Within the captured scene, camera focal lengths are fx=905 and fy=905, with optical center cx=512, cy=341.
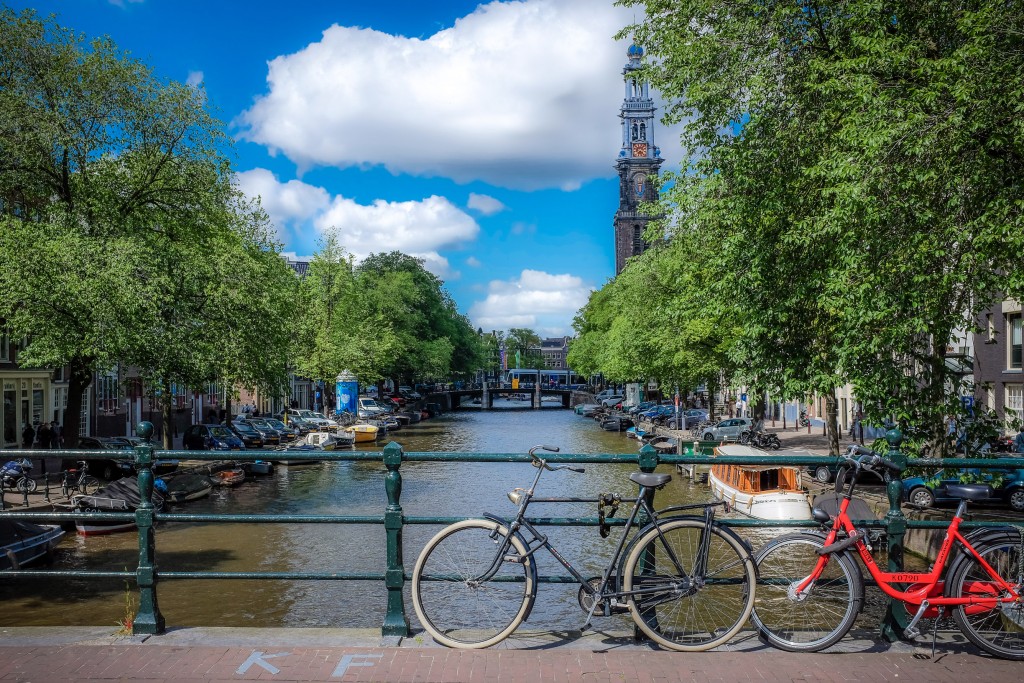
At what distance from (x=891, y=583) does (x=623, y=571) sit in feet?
5.76

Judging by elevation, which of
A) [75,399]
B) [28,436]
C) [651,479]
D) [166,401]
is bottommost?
[28,436]

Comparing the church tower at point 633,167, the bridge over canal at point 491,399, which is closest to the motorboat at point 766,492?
the bridge over canal at point 491,399

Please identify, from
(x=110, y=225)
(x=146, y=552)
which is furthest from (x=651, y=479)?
(x=110, y=225)

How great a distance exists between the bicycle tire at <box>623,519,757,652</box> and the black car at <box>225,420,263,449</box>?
Result: 4191cm

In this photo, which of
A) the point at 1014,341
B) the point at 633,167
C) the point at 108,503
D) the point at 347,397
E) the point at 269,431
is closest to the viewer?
the point at 108,503

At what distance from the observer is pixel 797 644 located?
5840 mm

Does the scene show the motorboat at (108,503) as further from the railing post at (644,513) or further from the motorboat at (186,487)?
the railing post at (644,513)

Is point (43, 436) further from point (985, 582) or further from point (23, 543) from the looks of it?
point (985, 582)

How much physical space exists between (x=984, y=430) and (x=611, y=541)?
27.3 ft

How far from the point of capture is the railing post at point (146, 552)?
620 centimetres

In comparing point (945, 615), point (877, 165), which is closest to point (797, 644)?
point (945, 615)

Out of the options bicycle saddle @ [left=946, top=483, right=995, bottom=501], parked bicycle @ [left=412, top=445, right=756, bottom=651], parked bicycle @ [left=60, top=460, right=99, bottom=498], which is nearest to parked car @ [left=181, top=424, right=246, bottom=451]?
parked bicycle @ [left=60, top=460, right=99, bottom=498]

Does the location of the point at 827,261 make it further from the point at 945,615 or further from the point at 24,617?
the point at 24,617

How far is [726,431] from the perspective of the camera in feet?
163
